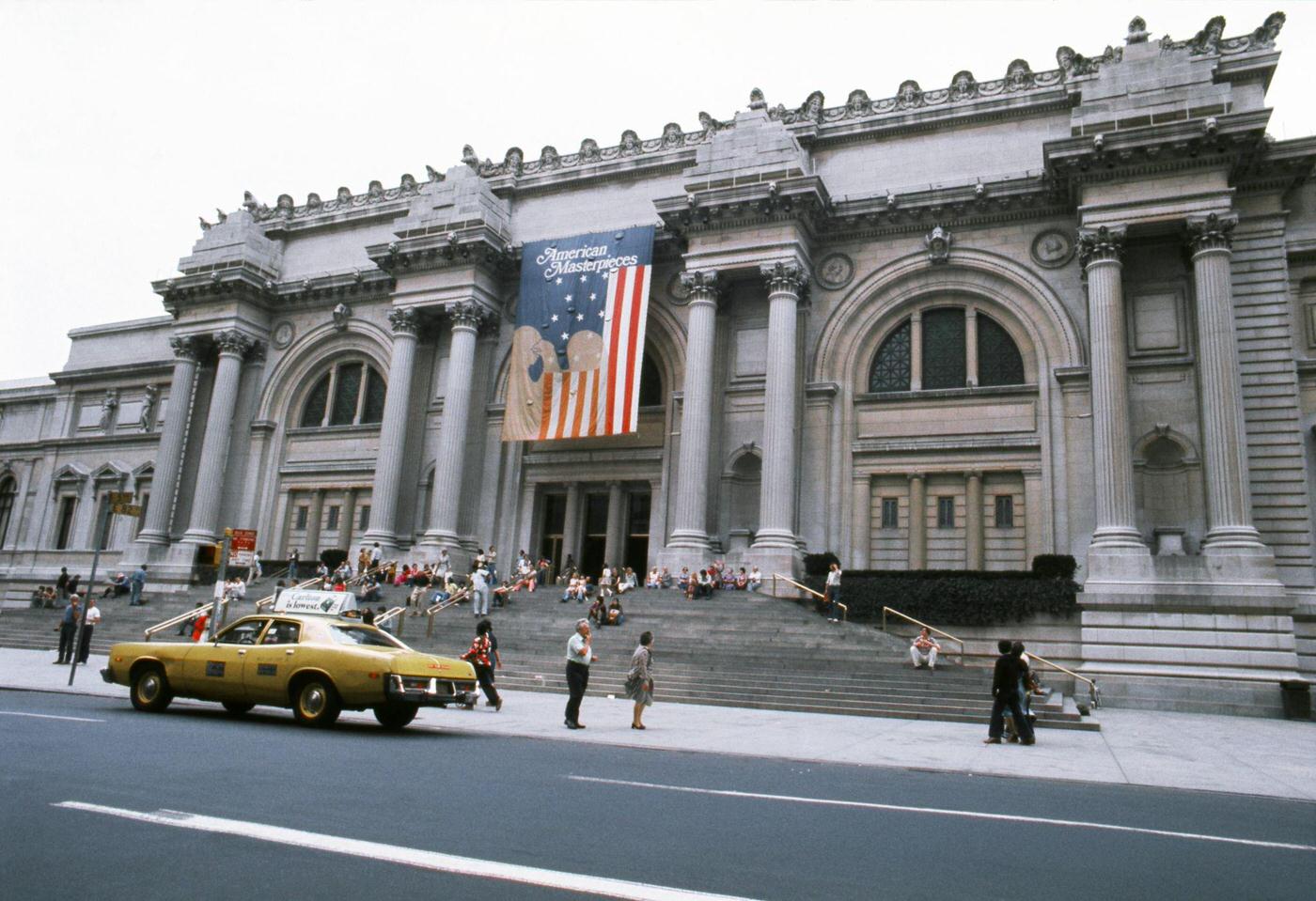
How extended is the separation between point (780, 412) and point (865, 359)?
445 cm

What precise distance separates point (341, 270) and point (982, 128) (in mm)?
27725

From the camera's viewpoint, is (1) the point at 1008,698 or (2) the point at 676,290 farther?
(2) the point at 676,290

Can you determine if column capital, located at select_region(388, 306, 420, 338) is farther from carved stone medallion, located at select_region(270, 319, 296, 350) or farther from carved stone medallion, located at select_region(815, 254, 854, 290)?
carved stone medallion, located at select_region(815, 254, 854, 290)

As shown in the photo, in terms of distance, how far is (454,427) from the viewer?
114ft

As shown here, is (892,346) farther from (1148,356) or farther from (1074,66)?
(1074,66)

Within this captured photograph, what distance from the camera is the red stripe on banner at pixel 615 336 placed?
31984 millimetres

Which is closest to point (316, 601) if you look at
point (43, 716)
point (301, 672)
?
point (43, 716)

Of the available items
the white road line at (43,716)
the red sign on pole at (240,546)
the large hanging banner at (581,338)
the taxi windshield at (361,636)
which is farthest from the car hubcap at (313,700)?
the large hanging banner at (581,338)

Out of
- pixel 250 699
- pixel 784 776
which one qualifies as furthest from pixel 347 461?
pixel 784 776

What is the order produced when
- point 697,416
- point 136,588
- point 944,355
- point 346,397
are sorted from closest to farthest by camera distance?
point 697,416 → point 944,355 → point 136,588 → point 346,397

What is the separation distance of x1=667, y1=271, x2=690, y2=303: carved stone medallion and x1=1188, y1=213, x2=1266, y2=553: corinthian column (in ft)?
53.9

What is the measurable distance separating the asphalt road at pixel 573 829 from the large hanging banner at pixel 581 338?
71.9ft

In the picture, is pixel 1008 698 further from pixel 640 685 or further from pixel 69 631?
pixel 69 631

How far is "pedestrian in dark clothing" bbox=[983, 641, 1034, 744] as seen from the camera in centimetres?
1441
